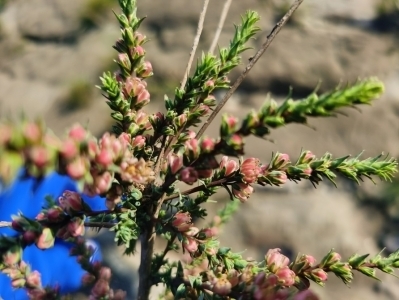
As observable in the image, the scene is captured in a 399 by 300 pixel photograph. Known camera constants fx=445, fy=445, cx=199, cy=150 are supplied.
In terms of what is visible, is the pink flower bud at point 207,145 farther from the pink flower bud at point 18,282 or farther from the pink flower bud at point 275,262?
the pink flower bud at point 18,282

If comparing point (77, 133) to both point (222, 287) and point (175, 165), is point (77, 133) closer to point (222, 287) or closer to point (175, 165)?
point (175, 165)

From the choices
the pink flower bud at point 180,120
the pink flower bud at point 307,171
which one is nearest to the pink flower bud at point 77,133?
the pink flower bud at point 180,120

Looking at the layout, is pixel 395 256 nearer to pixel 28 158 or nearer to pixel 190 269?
pixel 190 269

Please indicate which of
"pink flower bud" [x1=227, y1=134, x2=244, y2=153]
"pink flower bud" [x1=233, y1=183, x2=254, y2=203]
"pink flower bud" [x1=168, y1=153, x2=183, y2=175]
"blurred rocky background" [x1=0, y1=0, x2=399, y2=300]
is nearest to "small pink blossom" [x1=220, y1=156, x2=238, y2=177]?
"pink flower bud" [x1=233, y1=183, x2=254, y2=203]

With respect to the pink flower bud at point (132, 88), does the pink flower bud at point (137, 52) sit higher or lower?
higher

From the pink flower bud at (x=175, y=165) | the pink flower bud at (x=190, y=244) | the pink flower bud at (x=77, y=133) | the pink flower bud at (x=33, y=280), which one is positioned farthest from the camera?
the pink flower bud at (x=33, y=280)

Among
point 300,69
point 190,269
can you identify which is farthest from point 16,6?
point 190,269

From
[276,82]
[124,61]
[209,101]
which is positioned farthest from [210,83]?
[276,82]

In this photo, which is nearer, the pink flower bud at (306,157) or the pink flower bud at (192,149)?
the pink flower bud at (192,149)
